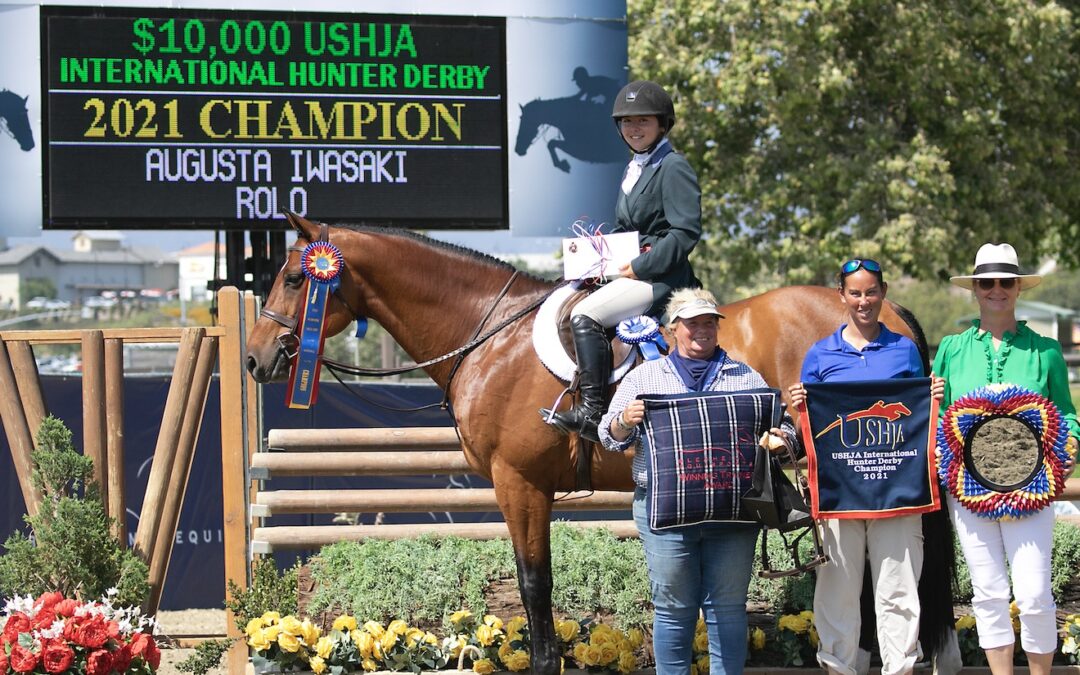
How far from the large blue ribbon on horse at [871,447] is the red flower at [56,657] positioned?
3.33 meters

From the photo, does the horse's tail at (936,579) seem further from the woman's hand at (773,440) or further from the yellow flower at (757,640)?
the woman's hand at (773,440)

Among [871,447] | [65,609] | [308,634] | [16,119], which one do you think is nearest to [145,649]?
[65,609]

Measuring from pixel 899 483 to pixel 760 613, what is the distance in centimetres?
180

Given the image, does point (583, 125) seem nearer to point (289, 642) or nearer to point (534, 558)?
point (534, 558)

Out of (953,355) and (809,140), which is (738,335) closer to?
(953,355)

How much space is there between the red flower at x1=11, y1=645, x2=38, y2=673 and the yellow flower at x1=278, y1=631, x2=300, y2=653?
47.3 inches

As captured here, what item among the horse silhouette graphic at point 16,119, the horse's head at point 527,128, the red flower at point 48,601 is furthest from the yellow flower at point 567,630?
the horse silhouette graphic at point 16,119

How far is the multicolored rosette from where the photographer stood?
489cm

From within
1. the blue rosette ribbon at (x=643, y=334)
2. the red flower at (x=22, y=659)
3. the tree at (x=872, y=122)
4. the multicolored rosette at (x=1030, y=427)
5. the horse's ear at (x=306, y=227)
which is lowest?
the red flower at (x=22, y=659)

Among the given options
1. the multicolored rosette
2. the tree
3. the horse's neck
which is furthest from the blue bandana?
the tree

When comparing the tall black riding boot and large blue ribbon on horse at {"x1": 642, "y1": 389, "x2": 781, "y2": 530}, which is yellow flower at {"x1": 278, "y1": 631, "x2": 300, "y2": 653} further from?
large blue ribbon on horse at {"x1": 642, "y1": 389, "x2": 781, "y2": 530}

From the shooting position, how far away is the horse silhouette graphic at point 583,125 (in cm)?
868

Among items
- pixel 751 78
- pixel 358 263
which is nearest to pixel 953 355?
pixel 358 263

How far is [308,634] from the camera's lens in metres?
6.11
